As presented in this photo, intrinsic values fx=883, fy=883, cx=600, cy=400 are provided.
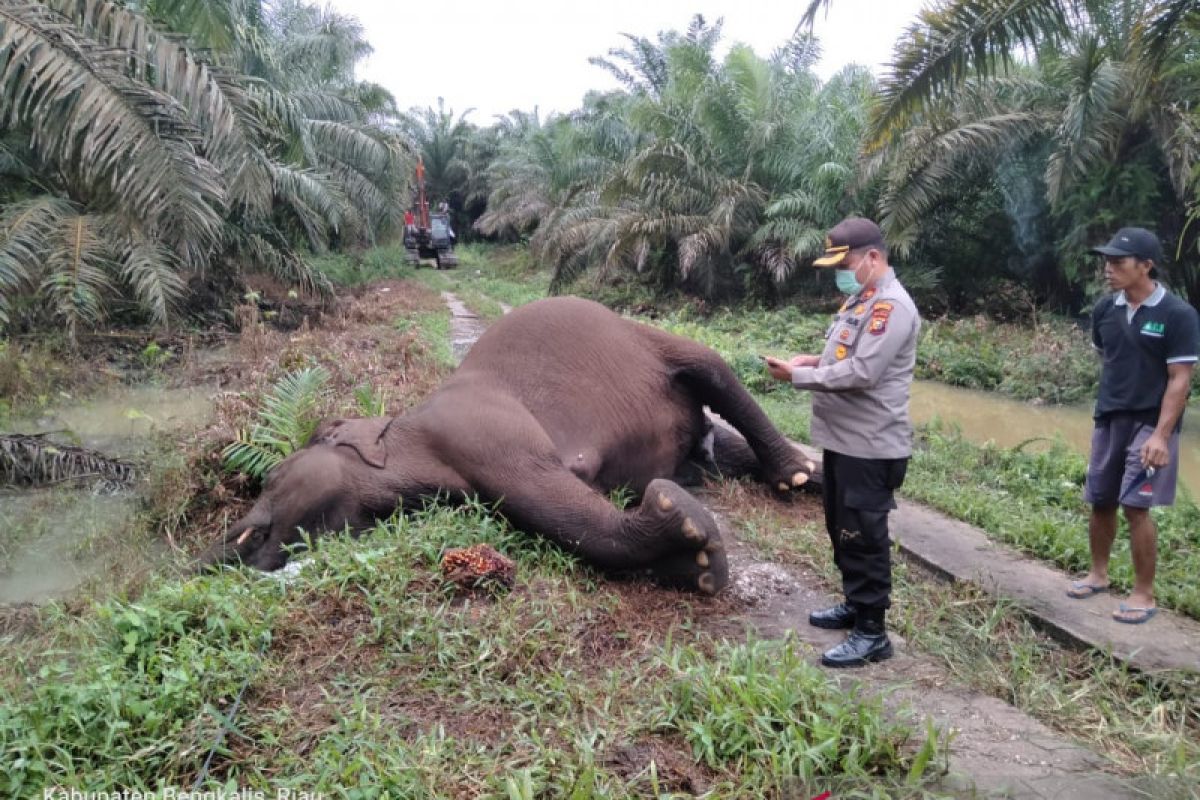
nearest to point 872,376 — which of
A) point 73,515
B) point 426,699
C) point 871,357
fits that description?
point 871,357

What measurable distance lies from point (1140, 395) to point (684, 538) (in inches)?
80.4

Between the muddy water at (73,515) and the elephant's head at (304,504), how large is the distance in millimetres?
1430

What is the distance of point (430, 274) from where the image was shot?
1051 inches

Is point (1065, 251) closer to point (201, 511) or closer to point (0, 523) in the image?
point (201, 511)

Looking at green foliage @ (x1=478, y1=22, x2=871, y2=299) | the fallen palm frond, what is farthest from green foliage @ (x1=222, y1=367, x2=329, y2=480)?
green foliage @ (x1=478, y1=22, x2=871, y2=299)

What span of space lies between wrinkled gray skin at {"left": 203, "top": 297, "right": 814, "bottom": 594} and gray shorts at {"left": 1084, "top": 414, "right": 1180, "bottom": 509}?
162 centimetres

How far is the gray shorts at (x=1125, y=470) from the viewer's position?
3.65 meters

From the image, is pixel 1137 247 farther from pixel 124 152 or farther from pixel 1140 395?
pixel 124 152

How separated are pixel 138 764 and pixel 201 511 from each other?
3.45 m

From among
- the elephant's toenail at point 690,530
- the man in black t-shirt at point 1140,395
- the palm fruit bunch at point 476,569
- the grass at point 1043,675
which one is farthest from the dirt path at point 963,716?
the man in black t-shirt at point 1140,395

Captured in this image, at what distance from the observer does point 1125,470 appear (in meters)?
3.77

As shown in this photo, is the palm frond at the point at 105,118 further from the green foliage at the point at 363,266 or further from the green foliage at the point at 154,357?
the green foliage at the point at 363,266

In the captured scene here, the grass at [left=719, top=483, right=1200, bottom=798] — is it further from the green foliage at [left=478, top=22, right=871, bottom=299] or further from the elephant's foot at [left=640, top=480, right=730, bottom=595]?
the green foliage at [left=478, top=22, right=871, bottom=299]

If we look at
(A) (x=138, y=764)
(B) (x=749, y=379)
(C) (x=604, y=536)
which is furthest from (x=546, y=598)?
(B) (x=749, y=379)
